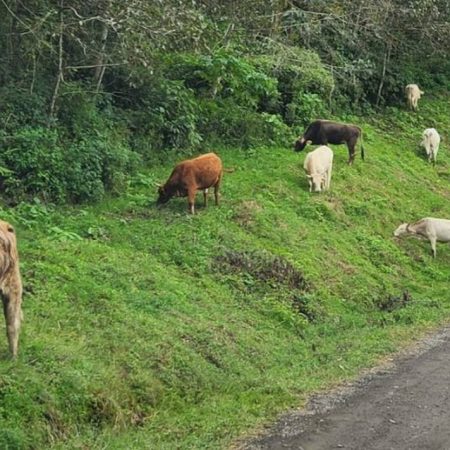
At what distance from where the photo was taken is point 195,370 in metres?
11.1

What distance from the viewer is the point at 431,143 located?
90.2 ft

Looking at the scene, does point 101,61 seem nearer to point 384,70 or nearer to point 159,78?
point 159,78

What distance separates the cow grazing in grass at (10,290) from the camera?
32.4 ft

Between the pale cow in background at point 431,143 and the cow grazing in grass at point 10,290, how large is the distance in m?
19.4

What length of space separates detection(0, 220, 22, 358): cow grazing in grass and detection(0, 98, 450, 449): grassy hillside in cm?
22

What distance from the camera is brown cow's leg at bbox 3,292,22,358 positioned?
9.89 meters

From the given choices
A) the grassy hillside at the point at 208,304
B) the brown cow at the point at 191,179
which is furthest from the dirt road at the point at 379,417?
the brown cow at the point at 191,179

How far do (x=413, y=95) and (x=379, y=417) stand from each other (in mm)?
22410

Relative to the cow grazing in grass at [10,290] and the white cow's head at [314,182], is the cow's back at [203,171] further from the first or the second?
the cow grazing in grass at [10,290]

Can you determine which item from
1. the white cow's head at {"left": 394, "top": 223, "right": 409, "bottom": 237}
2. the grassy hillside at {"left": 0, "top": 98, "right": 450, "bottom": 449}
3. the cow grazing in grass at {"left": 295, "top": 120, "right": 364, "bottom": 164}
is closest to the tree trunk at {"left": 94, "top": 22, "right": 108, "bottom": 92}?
the grassy hillside at {"left": 0, "top": 98, "right": 450, "bottom": 449}

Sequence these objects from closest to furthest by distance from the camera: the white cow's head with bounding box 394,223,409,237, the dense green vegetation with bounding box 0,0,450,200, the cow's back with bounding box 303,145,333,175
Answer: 1. the dense green vegetation with bounding box 0,0,450,200
2. the white cow's head with bounding box 394,223,409,237
3. the cow's back with bounding box 303,145,333,175

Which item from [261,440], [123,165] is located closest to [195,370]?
[261,440]

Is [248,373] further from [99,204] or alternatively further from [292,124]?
[292,124]

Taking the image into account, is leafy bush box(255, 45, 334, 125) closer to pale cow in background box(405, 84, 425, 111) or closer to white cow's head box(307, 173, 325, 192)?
white cow's head box(307, 173, 325, 192)
